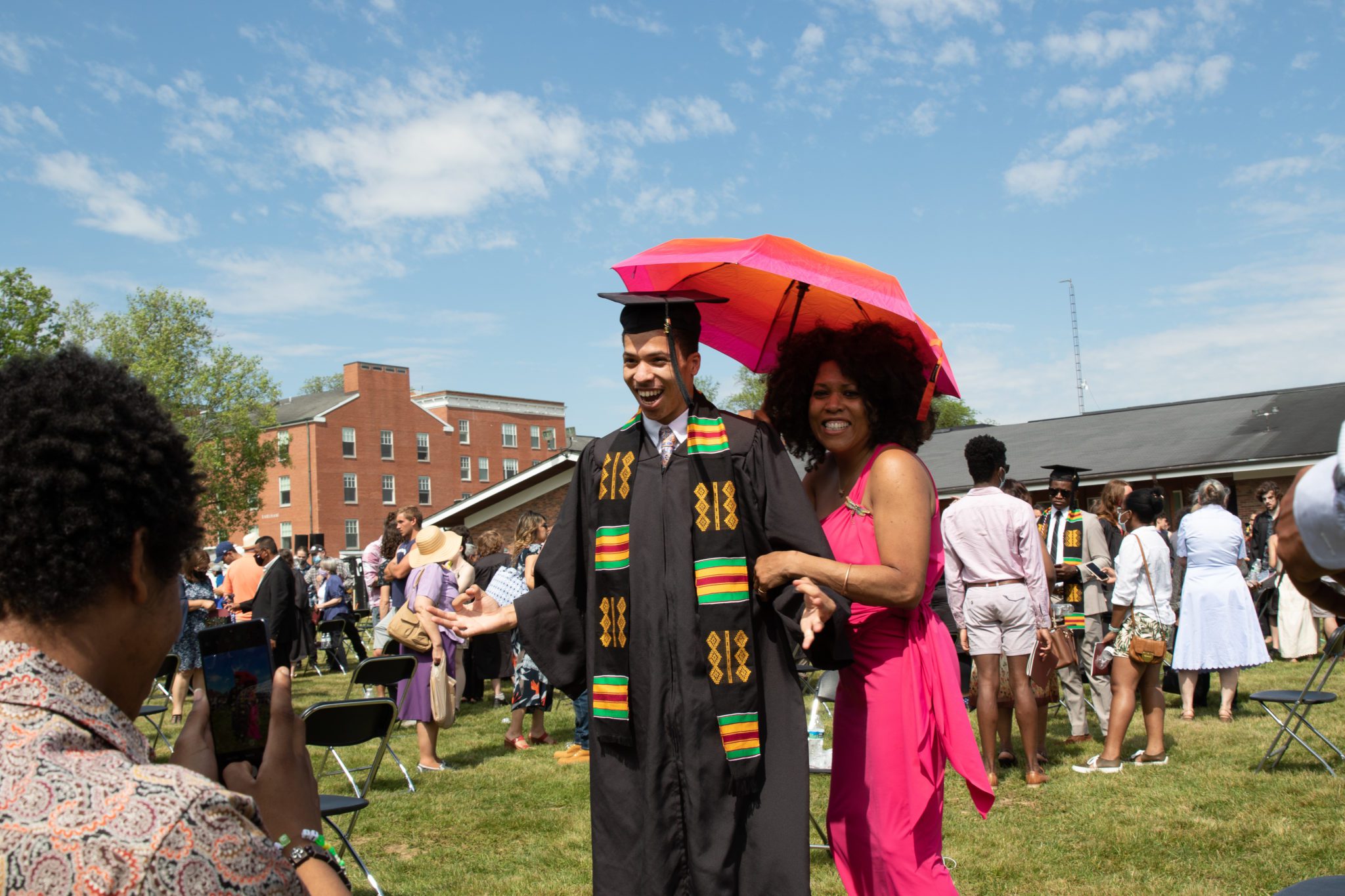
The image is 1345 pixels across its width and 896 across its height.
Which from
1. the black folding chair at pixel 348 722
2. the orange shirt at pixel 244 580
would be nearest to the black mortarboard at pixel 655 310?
the black folding chair at pixel 348 722

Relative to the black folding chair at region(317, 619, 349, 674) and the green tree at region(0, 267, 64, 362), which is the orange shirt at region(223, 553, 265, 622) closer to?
the black folding chair at region(317, 619, 349, 674)

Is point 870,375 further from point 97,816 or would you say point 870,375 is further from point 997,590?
point 997,590

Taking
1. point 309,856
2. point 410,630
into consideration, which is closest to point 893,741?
point 309,856

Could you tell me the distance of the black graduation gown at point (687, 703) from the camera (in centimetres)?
280

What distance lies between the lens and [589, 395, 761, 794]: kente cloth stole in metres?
2.82

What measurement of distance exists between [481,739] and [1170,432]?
20187mm

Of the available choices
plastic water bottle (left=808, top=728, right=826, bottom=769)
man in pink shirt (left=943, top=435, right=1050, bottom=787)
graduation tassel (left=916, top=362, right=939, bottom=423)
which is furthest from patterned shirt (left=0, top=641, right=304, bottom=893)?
man in pink shirt (left=943, top=435, right=1050, bottom=787)

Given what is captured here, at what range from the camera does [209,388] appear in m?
43.1

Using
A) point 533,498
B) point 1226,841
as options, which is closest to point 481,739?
point 1226,841

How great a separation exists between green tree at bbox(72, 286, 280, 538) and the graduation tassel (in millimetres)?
41568

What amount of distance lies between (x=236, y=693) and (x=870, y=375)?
7.55 ft

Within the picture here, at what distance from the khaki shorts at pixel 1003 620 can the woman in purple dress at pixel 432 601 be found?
402 cm

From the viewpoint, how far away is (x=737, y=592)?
9.47 feet

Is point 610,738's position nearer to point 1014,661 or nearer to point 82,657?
point 82,657
